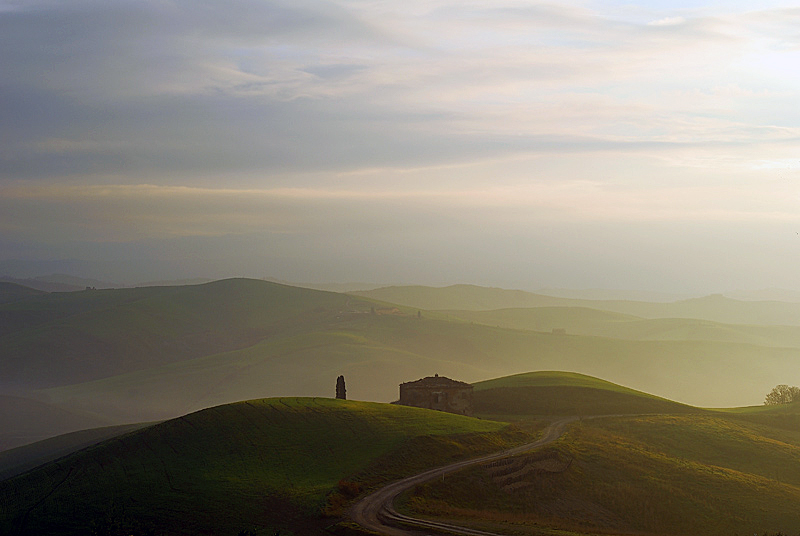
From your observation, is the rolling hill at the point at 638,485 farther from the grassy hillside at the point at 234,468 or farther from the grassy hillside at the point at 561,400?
the grassy hillside at the point at 561,400

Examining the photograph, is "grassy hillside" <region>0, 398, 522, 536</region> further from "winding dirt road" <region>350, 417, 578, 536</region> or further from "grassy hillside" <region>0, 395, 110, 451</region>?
"grassy hillside" <region>0, 395, 110, 451</region>

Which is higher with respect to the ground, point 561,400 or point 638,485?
point 561,400

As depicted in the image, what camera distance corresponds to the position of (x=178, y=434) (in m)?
66.5

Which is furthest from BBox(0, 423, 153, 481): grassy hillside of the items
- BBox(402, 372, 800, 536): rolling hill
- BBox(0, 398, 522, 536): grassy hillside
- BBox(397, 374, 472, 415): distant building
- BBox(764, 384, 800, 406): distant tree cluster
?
BBox(764, 384, 800, 406): distant tree cluster

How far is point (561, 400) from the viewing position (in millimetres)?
105562

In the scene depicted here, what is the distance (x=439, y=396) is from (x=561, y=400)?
21.4 m

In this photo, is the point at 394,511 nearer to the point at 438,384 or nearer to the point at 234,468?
the point at 234,468

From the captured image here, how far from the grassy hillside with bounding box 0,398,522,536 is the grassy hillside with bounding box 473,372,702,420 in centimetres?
2472

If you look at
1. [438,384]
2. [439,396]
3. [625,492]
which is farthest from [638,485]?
[438,384]

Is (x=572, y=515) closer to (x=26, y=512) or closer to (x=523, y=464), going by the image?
(x=523, y=464)

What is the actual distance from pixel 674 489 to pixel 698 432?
81.3 feet

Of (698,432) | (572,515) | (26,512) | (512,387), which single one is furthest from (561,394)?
(26,512)

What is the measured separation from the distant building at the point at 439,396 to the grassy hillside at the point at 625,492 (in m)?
19.1

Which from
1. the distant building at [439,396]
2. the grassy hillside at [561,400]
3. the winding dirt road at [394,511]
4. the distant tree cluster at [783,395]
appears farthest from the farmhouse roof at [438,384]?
the distant tree cluster at [783,395]
